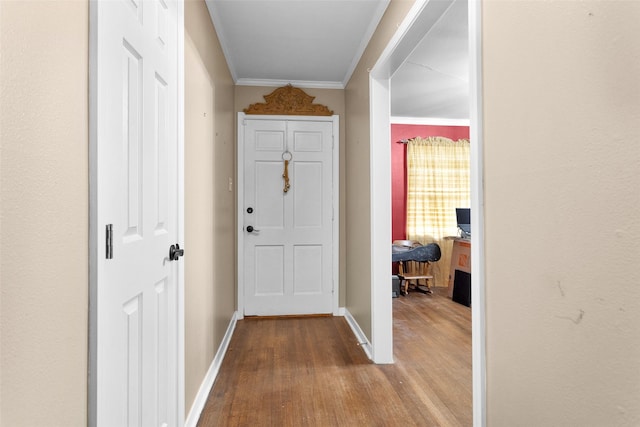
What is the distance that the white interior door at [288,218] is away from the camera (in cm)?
359

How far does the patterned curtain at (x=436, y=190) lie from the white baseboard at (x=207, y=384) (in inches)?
132

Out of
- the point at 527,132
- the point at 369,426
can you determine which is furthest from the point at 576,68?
the point at 369,426

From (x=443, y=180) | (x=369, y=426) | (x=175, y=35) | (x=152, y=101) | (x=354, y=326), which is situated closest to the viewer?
(x=152, y=101)

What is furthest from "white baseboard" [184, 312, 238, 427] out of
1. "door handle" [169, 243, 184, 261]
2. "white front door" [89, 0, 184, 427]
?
"door handle" [169, 243, 184, 261]

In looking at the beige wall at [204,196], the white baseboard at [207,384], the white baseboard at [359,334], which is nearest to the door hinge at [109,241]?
the beige wall at [204,196]

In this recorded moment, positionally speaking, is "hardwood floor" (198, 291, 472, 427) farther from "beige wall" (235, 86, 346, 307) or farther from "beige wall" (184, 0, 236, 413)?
"beige wall" (235, 86, 346, 307)

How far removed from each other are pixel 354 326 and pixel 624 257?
2.68 m

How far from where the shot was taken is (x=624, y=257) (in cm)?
71

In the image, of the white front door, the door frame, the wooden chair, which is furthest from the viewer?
the wooden chair

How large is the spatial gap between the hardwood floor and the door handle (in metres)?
0.95

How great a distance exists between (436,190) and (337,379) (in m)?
3.72

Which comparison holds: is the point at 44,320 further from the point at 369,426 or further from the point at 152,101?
the point at 369,426

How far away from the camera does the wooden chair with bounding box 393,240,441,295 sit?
464cm

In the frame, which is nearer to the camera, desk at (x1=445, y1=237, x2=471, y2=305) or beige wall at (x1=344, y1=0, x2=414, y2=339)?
beige wall at (x1=344, y1=0, x2=414, y2=339)
